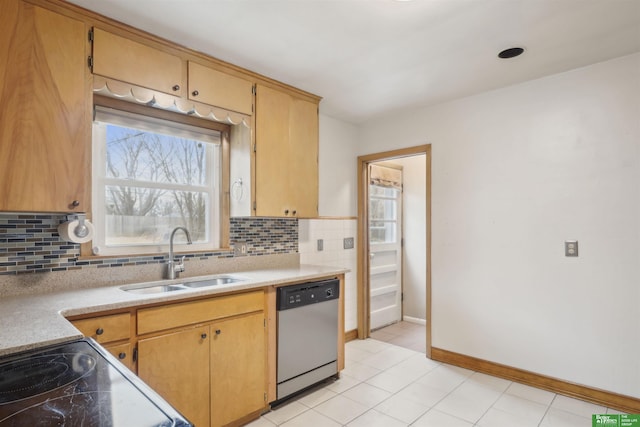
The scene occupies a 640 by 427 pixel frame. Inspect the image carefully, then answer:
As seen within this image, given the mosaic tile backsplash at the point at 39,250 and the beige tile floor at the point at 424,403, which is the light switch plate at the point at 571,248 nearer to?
the beige tile floor at the point at 424,403

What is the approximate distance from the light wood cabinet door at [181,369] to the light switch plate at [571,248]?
2592mm

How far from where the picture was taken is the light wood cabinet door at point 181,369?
1.80 m

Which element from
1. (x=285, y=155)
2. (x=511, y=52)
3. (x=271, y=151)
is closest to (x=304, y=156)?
(x=285, y=155)

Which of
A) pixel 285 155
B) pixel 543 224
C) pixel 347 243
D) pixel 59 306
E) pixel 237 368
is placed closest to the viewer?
pixel 59 306

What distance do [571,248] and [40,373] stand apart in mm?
3100

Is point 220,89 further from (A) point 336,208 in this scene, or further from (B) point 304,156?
(A) point 336,208

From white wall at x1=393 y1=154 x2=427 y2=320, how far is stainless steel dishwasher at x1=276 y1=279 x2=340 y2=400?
2.05 metres

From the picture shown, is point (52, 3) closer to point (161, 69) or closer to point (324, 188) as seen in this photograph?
point (161, 69)

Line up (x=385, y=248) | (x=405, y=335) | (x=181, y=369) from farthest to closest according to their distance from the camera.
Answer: (x=385, y=248) → (x=405, y=335) → (x=181, y=369)

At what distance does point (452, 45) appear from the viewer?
2.21m

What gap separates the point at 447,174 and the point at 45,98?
2.97 m

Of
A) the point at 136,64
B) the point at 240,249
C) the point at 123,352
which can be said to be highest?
the point at 136,64

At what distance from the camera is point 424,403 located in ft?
8.14

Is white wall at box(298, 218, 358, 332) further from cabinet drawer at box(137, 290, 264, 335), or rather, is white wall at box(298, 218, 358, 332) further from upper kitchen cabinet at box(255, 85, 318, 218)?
cabinet drawer at box(137, 290, 264, 335)
